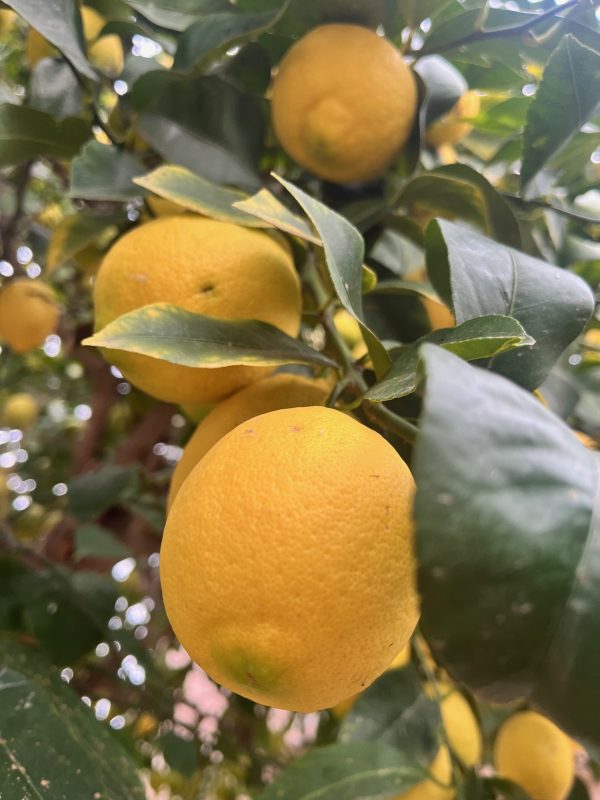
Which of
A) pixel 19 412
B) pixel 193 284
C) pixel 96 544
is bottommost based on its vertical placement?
pixel 19 412

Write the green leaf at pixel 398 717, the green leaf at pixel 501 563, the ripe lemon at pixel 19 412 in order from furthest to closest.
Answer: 1. the ripe lemon at pixel 19 412
2. the green leaf at pixel 398 717
3. the green leaf at pixel 501 563

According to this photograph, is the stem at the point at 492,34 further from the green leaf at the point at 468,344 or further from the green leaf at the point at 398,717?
the green leaf at the point at 398,717

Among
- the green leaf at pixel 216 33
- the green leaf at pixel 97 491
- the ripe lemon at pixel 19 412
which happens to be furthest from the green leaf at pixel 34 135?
the ripe lemon at pixel 19 412

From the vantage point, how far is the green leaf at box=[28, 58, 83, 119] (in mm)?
628

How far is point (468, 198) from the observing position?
0.61 metres

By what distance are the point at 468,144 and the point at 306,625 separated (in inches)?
32.4

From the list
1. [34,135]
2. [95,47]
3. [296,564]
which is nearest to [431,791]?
[296,564]

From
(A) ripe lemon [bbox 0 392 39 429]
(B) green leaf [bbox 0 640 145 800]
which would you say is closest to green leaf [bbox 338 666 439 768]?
(B) green leaf [bbox 0 640 145 800]

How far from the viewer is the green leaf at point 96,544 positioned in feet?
3.02

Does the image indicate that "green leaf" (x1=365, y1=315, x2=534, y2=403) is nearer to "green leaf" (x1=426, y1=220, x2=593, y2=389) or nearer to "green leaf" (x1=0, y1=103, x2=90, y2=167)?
"green leaf" (x1=426, y1=220, x2=593, y2=389)

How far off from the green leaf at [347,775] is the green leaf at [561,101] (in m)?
0.56

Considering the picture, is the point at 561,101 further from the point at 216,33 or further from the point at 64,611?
the point at 64,611

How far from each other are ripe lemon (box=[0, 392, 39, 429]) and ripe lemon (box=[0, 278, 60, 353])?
2.06ft

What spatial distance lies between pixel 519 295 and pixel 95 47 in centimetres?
59
